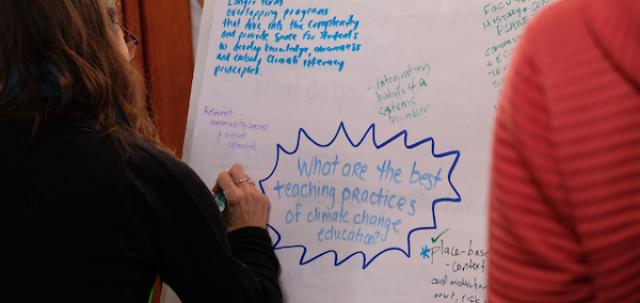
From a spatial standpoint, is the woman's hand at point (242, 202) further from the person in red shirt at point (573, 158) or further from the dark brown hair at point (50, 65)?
the person in red shirt at point (573, 158)

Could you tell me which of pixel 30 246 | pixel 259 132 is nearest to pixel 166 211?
pixel 30 246

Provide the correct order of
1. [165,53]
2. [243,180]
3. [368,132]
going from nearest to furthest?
[368,132] → [243,180] → [165,53]

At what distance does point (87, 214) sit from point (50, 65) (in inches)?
8.2

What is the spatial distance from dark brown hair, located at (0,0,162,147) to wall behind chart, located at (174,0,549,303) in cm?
43

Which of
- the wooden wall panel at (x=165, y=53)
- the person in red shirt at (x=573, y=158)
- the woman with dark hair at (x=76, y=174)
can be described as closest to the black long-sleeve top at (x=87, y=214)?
the woman with dark hair at (x=76, y=174)

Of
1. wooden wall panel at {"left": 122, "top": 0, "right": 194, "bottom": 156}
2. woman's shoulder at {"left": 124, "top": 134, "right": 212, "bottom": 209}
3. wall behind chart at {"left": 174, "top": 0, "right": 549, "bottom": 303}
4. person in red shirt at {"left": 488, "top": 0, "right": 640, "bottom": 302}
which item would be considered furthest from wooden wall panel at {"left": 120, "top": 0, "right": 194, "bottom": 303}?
person in red shirt at {"left": 488, "top": 0, "right": 640, "bottom": 302}

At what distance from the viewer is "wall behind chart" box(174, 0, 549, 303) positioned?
1.27 m

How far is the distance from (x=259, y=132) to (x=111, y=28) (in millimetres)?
416

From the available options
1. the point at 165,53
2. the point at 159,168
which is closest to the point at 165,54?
the point at 165,53

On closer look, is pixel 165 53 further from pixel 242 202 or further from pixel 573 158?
pixel 573 158

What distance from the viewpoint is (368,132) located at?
1.37 metres

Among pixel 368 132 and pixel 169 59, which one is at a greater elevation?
pixel 169 59

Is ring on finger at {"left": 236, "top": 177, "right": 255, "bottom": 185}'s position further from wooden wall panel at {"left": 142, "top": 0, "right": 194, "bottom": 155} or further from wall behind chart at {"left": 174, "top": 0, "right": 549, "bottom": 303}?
wooden wall panel at {"left": 142, "top": 0, "right": 194, "bottom": 155}

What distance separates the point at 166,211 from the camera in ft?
3.65
